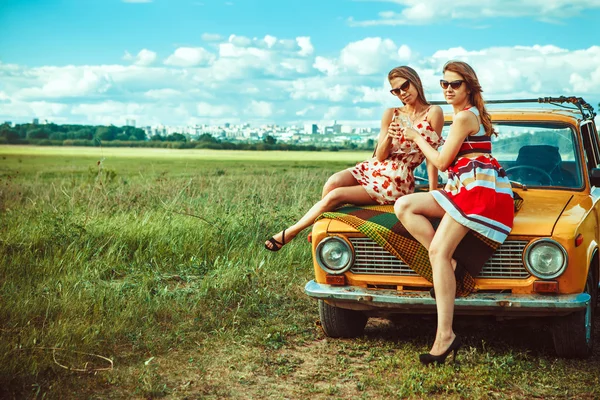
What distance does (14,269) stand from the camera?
742cm

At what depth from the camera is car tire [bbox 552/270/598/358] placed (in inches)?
191

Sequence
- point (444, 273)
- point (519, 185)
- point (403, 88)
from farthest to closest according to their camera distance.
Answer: point (519, 185) < point (403, 88) < point (444, 273)

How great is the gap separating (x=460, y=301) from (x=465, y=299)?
0.12 ft

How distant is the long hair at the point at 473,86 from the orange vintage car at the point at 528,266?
2.33 ft

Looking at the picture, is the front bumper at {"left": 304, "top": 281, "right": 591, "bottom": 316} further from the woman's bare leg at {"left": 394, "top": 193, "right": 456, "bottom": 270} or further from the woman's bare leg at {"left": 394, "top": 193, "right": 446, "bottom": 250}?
the woman's bare leg at {"left": 394, "top": 193, "right": 446, "bottom": 250}

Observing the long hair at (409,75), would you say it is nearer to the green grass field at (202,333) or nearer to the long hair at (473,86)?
the long hair at (473,86)

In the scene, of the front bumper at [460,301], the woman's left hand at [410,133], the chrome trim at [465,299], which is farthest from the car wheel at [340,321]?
the woman's left hand at [410,133]

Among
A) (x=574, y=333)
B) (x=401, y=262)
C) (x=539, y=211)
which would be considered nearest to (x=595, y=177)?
(x=539, y=211)

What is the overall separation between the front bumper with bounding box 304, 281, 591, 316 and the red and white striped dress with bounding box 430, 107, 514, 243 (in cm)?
42

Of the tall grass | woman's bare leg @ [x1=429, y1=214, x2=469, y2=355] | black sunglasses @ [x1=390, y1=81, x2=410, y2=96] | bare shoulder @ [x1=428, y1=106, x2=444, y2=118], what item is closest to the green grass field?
the tall grass

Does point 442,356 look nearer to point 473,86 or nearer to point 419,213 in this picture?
point 419,213

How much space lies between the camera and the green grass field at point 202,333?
14.7ft

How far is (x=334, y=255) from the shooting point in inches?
200

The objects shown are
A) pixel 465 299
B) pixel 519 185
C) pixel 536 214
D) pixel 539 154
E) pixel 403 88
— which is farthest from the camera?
pixel 539 154
